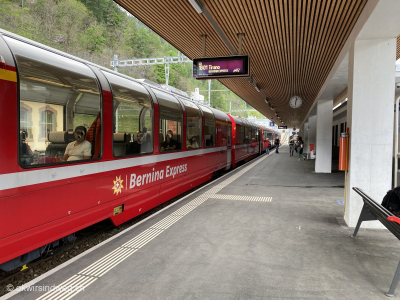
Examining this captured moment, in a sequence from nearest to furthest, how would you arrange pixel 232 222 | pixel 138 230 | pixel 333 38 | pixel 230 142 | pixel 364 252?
1. pixel 364 252
2. pixel 138 230
3. pixel 232 222
4. pixel 333 38
5. pixel 230 142

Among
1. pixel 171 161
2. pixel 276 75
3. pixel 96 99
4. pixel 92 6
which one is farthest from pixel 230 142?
pixel 92 6

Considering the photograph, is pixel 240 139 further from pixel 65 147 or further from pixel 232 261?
pixel 65 147

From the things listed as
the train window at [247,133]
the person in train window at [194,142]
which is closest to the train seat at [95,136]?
the person in train window at [194,142]

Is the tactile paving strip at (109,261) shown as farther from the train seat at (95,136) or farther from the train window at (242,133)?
the train window at (242,133)

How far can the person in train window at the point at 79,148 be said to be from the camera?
3672 millimetres

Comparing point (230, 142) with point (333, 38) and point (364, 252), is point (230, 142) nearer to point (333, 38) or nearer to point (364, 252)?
point (333, 38)

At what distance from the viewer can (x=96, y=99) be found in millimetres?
4156

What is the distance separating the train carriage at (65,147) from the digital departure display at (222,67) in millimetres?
1429

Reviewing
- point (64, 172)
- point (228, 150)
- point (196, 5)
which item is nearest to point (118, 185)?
point (64, 172)

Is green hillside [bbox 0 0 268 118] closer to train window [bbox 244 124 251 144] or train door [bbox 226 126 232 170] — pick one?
train window [bbox 244 124 251 144]

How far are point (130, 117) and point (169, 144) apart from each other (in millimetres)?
1597

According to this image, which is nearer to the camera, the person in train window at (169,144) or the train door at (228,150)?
the person in train window at (169,144)

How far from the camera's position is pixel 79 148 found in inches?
151

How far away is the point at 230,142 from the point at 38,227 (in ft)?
32.6
